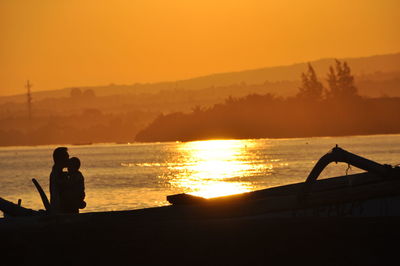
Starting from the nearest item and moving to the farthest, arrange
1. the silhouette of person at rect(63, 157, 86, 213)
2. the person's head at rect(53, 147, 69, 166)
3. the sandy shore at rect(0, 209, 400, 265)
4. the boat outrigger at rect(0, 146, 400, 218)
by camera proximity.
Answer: the sandy shore at rect(0, 209, 400, 265), the boat outrigger at rect(0, 146, 400, 218), the person's head at rect(53, 147, 69, 166), the silhouette of person at rect(63, 157, 86, 213)

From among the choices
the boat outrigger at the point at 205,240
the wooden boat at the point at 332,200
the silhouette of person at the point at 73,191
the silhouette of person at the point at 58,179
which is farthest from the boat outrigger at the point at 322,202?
the silhouette of person at the point at 73,191

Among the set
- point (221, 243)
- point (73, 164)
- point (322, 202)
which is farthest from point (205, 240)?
point (73, 164)

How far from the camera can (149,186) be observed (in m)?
97.8

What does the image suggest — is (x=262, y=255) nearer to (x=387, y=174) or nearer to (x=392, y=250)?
(x=392, y=250)

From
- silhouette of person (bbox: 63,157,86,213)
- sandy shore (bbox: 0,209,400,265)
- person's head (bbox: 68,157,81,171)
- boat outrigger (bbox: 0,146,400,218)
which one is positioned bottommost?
sandy shore (bbox: 0,209,400,265)

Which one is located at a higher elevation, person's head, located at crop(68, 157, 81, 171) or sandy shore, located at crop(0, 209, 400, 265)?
person's head, located at crop(68, 157, 81, 171)

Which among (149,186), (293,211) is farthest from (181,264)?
(149,186)

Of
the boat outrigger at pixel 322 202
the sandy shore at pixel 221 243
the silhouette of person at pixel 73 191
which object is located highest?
the silhouette of person at pixel 73 191

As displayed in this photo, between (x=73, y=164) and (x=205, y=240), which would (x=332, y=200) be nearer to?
(x=205, y=240)

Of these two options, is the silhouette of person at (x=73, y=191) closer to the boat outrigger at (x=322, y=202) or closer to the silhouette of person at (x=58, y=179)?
the silhouette of person at (x=58, y=179)

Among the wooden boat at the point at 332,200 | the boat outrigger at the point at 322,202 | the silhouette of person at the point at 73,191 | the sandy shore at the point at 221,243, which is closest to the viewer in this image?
the sandy shore at the point at 221,243

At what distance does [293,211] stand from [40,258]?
106 inches

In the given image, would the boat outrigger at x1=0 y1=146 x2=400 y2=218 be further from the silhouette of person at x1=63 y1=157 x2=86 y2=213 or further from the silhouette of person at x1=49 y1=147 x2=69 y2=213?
the silhouette of person at x1=63 y1=157 x2=86 y2=213

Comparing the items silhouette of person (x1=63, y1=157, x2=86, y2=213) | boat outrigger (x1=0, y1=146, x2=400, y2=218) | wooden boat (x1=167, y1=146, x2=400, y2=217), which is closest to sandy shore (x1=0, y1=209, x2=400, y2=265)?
boat outrigger (x1=0, y1=146, x2=400, y2=218)
